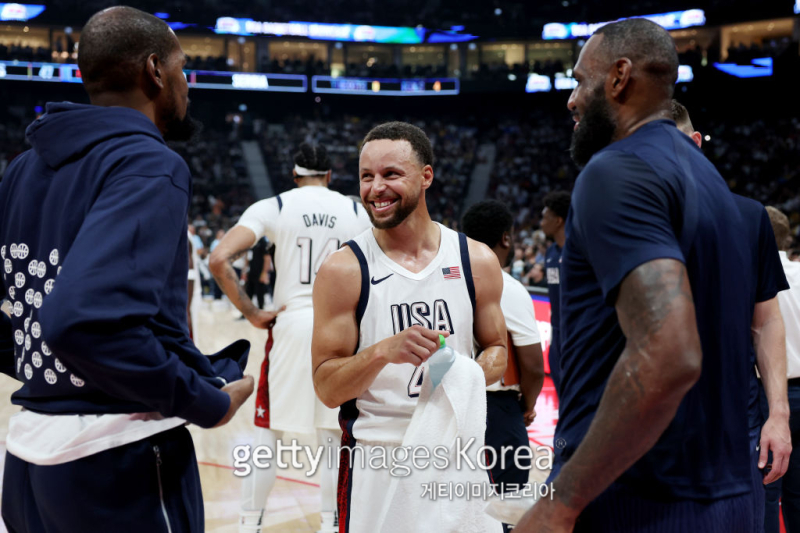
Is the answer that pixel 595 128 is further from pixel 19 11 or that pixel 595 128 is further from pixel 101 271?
pixel 19 11

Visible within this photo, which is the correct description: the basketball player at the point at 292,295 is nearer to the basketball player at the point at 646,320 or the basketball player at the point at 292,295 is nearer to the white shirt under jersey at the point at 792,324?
the white shirt under jersey at the point at 792,324

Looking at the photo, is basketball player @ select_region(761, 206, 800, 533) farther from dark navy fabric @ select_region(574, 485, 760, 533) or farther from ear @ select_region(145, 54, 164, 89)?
ear @ select_region(145, 54, 164, 89)

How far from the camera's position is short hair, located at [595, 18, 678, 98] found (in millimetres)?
1591

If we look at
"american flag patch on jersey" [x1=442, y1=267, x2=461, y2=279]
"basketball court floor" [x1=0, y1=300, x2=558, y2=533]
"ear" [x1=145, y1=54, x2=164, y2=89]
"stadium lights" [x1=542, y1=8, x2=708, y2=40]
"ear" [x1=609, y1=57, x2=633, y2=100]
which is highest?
"stadium lights" [x1=542, y1=8, x2=708, y2=40]

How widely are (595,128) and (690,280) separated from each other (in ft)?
1.38

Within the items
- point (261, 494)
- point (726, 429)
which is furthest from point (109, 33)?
point (261, 494)

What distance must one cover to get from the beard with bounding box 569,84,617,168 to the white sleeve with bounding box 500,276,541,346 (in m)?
1.43

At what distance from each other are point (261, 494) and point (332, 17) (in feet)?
107

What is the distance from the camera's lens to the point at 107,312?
1388 millimetres

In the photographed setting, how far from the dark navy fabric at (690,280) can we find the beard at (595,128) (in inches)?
3.8

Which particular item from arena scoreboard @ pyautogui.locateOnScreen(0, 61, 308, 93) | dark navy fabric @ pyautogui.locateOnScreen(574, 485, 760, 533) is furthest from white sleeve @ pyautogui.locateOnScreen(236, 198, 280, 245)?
arena scoreboard @ pyautogui.locateOnScreen(0, 61, 308, 93)

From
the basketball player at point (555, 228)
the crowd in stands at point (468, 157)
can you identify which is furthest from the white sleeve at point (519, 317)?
the crowd in stands at point (468, 157)

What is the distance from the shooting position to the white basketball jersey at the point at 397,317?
2.35 metres

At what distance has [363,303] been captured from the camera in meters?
2.37
